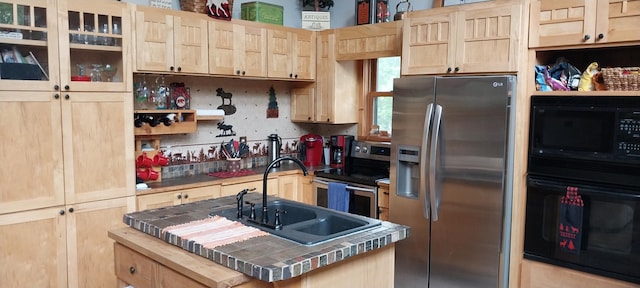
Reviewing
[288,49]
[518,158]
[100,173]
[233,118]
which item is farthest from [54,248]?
[518,158]

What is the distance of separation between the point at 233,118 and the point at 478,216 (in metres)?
2.37

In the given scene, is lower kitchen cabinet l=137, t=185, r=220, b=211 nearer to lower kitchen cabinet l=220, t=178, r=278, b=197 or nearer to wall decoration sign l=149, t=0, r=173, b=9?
lower kitchen cabinet l=220, t=178, r=278, b=197

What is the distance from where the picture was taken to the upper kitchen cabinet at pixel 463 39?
10.2 ft

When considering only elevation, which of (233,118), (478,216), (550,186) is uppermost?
(233,118)

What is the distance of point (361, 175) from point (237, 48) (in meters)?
1.49

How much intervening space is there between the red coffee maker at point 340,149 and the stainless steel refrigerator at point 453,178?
3.45 ft

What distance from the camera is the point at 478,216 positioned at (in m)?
3.20

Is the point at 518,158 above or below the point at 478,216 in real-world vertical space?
above

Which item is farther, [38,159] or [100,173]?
[100,173]

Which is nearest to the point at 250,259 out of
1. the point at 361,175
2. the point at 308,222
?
the point at 308,222

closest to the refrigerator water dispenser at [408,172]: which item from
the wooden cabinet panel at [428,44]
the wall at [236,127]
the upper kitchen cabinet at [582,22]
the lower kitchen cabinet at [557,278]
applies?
the wooden cabinet panel at [428,44]

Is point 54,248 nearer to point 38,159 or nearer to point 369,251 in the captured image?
point 38,159

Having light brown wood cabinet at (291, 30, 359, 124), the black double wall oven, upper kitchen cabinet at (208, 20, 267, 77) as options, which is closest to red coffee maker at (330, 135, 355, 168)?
light brown wood cabinet at (291, 30, 359, 124)

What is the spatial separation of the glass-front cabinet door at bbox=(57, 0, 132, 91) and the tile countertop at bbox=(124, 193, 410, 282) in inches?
50.4
